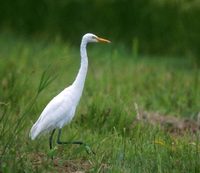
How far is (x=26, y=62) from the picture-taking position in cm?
1120

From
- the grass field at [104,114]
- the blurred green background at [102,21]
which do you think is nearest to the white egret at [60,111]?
the grass field at [104,114]

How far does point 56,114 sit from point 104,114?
130cm

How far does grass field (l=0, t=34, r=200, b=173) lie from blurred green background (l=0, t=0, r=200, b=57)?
5.50ft

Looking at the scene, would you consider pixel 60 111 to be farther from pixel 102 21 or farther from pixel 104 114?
pixel 102 21

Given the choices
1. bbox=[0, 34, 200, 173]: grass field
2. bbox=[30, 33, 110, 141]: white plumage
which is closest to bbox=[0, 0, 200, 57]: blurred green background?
bbox=[0, 34, 200, 173]: grass field

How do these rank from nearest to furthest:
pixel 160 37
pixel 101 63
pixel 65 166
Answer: pixel 65 166 → pixel 101 63 → pixel 160 37

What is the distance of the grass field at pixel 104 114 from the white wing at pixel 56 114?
15cm

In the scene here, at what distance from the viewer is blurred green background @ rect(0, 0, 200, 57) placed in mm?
15117

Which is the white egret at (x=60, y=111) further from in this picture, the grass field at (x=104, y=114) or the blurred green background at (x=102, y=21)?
the blurred green background at (x=102, y=21)

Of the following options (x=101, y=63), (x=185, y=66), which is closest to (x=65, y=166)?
(x=101, y=63)

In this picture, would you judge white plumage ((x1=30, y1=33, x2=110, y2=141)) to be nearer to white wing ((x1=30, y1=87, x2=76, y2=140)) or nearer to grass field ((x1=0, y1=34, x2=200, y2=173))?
white wing ((x1=30, y1=87, x2=76, y2=140))

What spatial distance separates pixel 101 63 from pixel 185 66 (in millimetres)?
1870

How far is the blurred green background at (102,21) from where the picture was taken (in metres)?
15.1

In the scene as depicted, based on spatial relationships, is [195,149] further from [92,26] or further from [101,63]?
[92,26]
